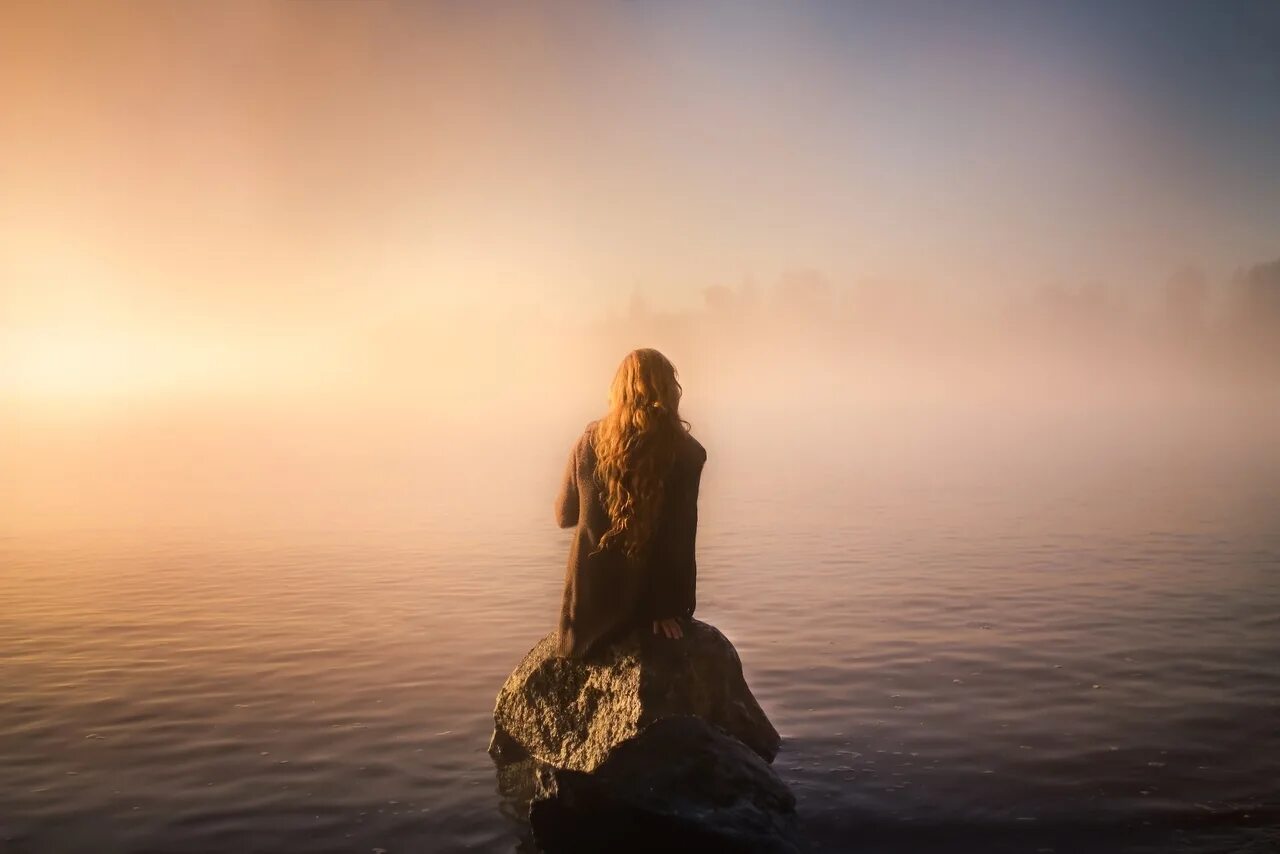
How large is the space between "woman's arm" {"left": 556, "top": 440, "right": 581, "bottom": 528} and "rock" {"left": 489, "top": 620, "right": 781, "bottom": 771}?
1073 millimetres

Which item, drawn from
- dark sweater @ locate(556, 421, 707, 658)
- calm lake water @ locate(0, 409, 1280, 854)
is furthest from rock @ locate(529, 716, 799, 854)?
dark sweater @ locate(556, 421, 707, 658)

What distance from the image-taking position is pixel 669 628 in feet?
27.1

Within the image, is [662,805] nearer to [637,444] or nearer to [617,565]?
[617,565]

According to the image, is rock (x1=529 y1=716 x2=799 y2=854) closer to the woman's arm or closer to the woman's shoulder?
the woman's arm

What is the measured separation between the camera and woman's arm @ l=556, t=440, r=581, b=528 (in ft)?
26.7

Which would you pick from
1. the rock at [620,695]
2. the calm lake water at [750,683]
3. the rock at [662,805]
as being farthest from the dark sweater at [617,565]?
the calm lake water at [750,683]

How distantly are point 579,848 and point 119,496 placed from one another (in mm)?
39531

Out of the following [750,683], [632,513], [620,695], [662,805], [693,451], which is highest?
[693,451]

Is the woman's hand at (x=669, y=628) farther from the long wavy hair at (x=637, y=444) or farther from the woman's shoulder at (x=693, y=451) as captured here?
the woman's shoulder at (x=693, y=451)

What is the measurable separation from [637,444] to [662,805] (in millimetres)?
2514

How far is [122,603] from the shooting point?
17.6 m

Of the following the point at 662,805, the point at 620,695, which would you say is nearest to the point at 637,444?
the point at 620,695

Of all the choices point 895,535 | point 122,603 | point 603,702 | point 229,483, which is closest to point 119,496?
point 229,483

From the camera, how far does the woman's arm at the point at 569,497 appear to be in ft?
26.7
